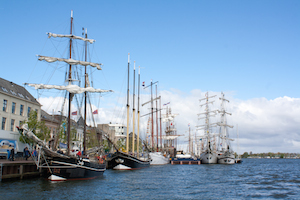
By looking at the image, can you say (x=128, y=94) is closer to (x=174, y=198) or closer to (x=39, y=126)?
(x=39, y=126)

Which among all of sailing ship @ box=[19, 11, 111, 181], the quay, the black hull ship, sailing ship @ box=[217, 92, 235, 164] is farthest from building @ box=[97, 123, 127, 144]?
the black hull ship

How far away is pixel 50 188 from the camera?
27688 millimetres

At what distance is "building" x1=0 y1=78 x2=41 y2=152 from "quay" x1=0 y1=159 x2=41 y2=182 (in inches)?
563

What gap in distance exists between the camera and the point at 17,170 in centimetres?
3253

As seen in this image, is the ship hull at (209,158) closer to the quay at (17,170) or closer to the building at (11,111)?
the building at (11,111)

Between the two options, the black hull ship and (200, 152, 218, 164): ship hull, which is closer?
the black hull ship

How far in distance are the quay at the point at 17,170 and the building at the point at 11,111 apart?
1429 cm

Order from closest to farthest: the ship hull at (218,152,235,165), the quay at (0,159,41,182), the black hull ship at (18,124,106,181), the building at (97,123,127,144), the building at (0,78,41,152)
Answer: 1. the quay at (0,159,41,182)
2. the black hull ship at (18,124,106,181)
3. the building at (0,78,41,152)
4. the ship hull at (218,152,235,165)
5. the building at (97,123,127,144)

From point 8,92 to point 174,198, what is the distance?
39.3m

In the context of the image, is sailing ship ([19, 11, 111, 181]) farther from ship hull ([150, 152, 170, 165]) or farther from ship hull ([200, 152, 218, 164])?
ship hull ([200, 152, 218, 164])

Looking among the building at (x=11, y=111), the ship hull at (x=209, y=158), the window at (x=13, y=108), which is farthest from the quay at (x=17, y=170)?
the ship hull at (x=209, y=158)

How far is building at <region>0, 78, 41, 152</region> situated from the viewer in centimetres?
5012

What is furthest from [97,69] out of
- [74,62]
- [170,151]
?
[170,151]

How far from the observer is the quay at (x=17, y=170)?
2995cm
